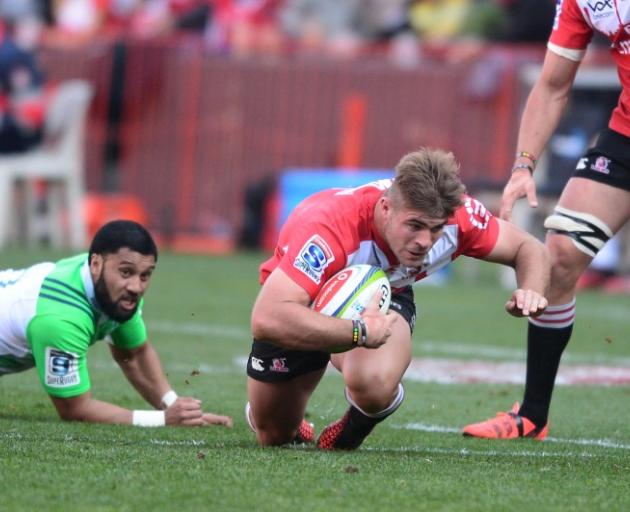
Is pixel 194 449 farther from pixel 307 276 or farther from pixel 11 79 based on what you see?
pixel 11 79

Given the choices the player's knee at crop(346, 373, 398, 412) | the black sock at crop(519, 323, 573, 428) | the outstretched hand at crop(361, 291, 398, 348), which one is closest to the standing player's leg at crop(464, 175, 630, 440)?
the black sock at crop(519, 323, 573, 428)

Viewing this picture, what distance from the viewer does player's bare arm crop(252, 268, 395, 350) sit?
17.0 feet

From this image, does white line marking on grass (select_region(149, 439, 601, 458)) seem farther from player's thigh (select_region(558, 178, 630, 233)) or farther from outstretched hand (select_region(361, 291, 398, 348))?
player's thigh (select_region(558, 178, 630, 233))

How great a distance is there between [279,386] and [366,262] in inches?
26.2

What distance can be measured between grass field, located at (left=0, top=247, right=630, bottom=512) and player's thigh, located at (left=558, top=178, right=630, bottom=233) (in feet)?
3.19

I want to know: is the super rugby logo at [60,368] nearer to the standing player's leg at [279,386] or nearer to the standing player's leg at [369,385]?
the standing player's leg at [279,386]

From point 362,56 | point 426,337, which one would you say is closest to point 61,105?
point 362,56

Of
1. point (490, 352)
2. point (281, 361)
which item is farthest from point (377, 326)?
point (490, 352)

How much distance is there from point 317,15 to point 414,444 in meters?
14.3

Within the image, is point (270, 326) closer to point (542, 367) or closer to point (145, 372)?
point (145, 372)

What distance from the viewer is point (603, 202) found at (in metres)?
6.40

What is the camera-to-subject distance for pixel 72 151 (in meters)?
17.3

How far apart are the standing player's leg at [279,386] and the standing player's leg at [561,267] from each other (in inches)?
33.7

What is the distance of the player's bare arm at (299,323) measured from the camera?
5.17 m
